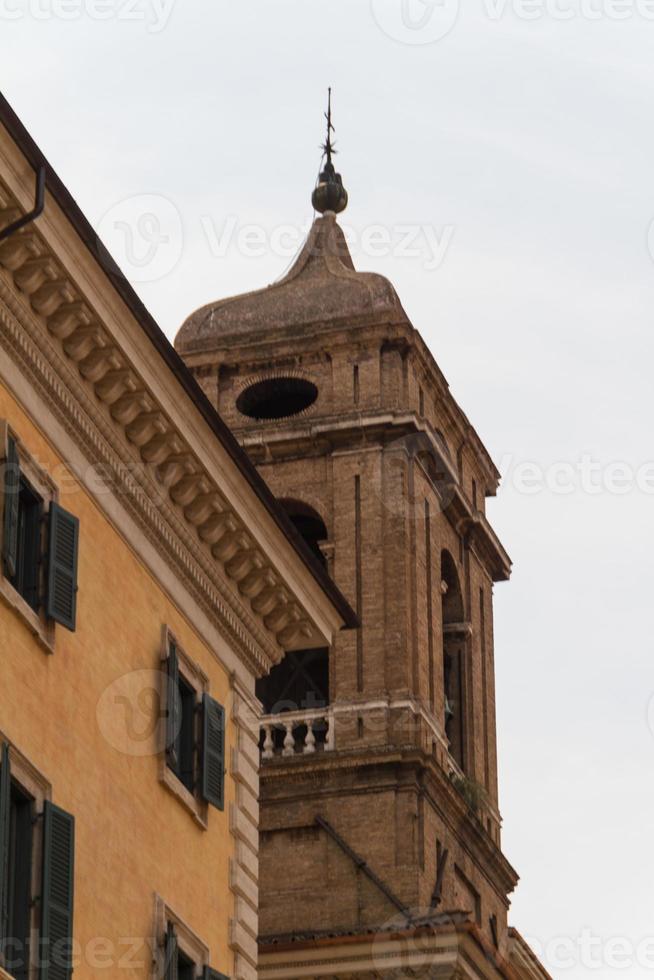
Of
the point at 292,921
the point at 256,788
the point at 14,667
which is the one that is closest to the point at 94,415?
the point at 14,667

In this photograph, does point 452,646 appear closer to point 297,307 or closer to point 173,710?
point 297,307

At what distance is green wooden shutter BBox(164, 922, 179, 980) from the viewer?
22672mm

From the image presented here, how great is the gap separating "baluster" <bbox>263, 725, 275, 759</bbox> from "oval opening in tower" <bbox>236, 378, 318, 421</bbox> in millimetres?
6060

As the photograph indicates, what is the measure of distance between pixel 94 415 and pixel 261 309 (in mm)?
24974

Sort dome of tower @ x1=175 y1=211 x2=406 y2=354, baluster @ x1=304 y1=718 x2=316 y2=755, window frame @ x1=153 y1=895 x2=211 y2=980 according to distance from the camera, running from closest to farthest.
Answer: window frame @ x1=153 y1=895 x2=211 y2=980 < baluster @ x1=304 y1=718 x2=316 y2=755 < dome of tower @ x1=175 y1=211 x2=406 y2=354

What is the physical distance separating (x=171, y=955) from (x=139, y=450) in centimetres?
418

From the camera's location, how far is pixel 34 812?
20500 mm

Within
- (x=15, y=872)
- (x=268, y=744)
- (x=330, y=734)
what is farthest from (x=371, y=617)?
(x=15, y=872)

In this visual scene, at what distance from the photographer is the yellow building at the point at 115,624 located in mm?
20578

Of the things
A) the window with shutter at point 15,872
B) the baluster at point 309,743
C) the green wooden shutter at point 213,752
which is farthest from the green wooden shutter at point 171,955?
the baluster at point 309,743

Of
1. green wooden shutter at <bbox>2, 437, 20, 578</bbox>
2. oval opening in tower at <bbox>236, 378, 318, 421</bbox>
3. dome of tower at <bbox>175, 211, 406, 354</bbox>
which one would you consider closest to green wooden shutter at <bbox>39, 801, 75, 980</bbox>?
green wooden shutter at <bbox>2, 437, 20, 578</bbox>

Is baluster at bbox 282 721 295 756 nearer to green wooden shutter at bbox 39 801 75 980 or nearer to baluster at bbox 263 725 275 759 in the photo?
baluster at bbox 263 725 275 759

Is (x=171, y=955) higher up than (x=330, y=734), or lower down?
lower down

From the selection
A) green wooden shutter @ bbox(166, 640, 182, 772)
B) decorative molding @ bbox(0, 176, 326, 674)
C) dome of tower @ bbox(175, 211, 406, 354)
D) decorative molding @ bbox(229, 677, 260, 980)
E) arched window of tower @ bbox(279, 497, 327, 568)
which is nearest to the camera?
decorative molding @ bbox(0, 176, 326, 674)
